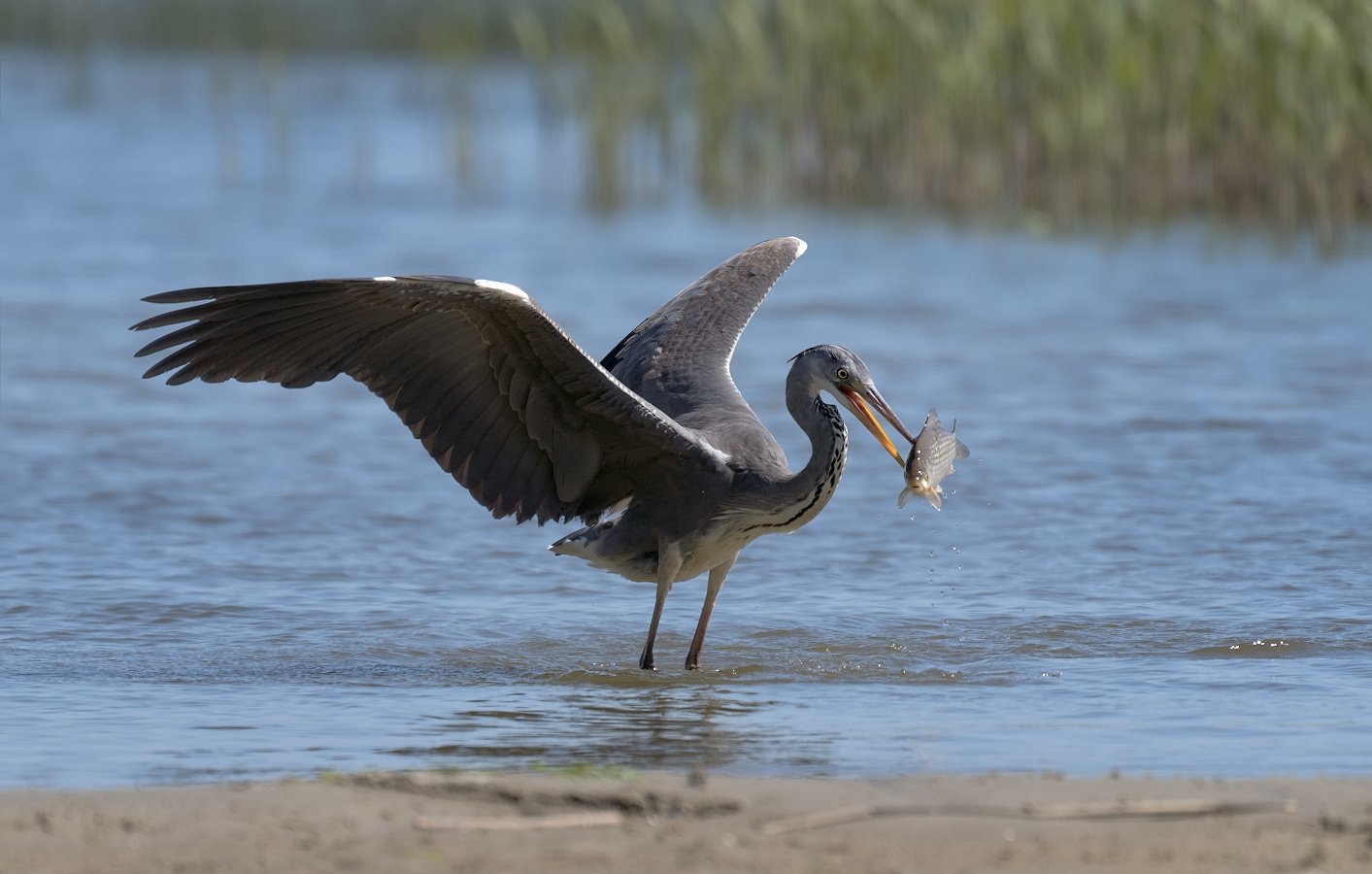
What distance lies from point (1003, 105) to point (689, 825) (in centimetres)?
1281

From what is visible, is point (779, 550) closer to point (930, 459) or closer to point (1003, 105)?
point (930, 459)

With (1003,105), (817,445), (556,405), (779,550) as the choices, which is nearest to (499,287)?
(556,405)

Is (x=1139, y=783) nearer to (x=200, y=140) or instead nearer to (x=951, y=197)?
(x=951, y=197)

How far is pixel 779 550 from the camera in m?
8.23

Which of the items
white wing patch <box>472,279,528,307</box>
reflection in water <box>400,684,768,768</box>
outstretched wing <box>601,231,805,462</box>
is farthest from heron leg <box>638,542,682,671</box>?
white wing patch <box>472,279,528,307</box>

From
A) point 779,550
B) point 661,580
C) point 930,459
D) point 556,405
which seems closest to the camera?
point 930,459

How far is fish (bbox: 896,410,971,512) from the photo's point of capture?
577 cm

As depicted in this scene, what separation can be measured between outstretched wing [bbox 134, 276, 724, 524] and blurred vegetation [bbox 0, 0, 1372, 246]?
9508mm

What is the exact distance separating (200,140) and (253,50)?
250 inches

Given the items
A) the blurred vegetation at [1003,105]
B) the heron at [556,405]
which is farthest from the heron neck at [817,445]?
the blurred vegetation at [1003,105]

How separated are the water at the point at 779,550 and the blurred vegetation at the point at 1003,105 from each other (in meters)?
0.55

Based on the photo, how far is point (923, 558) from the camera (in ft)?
26.1

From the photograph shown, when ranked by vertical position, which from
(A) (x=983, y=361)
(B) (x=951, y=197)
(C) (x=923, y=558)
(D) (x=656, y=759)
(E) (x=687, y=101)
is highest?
(E) (x=687, y=101)

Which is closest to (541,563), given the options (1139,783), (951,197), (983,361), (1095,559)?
(1095,559)
